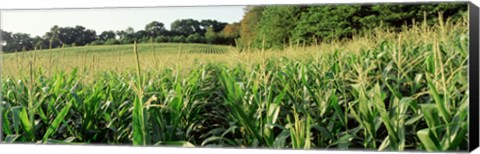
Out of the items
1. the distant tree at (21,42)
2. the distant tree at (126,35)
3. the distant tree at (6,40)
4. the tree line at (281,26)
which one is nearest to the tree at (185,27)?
the tree line at (281,26)

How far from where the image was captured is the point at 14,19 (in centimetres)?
588

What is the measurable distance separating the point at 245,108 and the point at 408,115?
104cm

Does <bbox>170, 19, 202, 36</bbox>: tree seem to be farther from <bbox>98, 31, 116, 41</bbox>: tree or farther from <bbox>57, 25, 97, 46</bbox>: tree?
<bbox>57, 25, 97, 46</bbox>: tree

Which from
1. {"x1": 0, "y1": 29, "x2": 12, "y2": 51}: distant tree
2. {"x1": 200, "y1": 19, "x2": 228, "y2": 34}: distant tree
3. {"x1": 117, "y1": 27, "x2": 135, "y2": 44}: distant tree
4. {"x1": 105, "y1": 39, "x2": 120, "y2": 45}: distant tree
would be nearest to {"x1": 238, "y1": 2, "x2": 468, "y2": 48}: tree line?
{"x1": 200, "y1": 19, "x2": 228, "y2": 34}: distant tree

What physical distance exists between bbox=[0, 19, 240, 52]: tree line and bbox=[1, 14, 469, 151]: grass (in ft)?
0.18

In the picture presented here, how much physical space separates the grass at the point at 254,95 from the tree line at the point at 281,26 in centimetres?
6

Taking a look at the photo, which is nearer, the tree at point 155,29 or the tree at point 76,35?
the tree at point 155,29

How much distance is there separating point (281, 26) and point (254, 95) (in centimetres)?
47

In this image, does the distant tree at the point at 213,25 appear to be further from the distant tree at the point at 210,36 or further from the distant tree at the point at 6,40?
the distant tree at the point at 6,40

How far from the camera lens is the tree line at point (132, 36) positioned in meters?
5.41

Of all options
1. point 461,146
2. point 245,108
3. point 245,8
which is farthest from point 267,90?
point 461,146

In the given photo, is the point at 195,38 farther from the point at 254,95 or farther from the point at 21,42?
the point at 21,42

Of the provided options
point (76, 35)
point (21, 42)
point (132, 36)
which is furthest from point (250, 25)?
point (21, 42)

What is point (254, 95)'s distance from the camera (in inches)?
203
